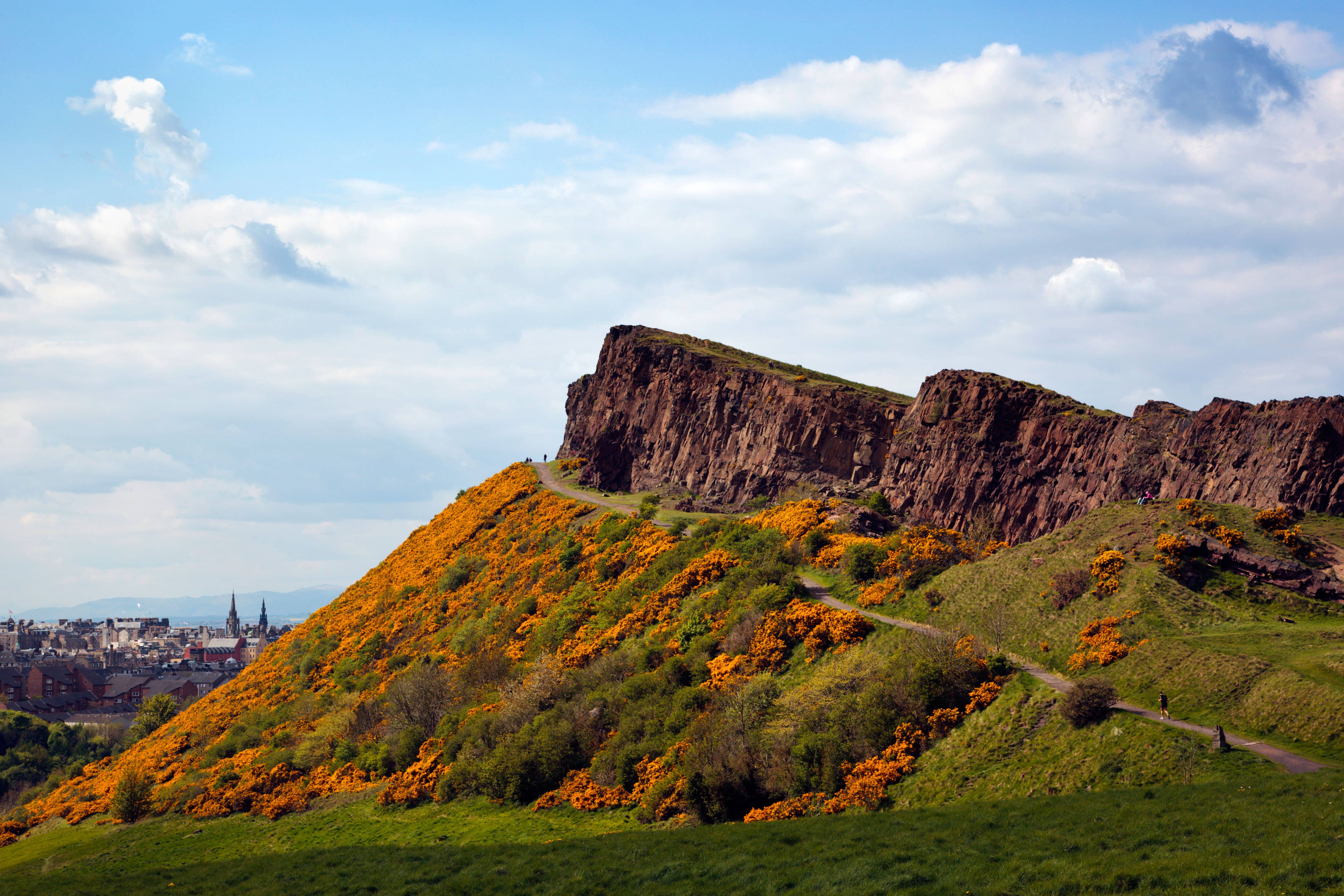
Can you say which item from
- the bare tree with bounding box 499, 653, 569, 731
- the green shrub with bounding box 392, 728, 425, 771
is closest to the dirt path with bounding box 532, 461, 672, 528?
the bare tree with bounding box 499, 653, 569, 731

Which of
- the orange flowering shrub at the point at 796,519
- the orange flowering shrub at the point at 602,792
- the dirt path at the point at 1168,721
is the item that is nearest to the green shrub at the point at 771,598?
the dirt path at the point at 1168,721

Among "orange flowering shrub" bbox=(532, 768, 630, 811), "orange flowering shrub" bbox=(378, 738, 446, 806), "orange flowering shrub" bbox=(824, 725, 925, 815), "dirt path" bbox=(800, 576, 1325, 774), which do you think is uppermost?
"dirt path" bbox=(800, 576, 1325, 774)

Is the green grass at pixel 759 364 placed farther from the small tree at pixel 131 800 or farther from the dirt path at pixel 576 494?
the small tree at pixel 131 800

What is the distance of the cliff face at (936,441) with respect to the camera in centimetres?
4372

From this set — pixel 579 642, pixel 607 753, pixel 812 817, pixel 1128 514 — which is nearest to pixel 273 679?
pixel 579 642

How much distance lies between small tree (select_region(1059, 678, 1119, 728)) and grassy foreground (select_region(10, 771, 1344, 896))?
163 inches

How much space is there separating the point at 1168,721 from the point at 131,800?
57648 millimetres

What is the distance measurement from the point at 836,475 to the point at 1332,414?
36406mm

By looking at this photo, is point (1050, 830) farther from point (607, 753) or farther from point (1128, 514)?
point (1128, 514)

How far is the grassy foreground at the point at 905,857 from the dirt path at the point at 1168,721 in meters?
1.47

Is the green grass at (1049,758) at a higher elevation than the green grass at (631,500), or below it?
below

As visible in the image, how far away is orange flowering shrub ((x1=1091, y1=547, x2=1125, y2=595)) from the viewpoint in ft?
122

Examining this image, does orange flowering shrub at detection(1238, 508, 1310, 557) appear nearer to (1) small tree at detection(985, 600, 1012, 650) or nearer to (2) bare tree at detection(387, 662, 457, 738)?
(1) small tree at detection(985, 600, 1012, 650)

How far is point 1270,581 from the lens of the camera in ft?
122
